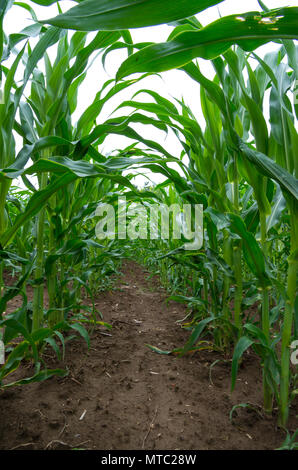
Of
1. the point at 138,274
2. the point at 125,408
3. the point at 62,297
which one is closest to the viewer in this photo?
the point at 125,408

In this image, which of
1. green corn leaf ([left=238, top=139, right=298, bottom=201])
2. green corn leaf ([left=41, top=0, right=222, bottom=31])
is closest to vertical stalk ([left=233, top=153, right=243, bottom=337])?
green corn leaf ([left=238, top=139, right=298, bottom=201])

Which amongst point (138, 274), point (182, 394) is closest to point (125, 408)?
point (182, 394)

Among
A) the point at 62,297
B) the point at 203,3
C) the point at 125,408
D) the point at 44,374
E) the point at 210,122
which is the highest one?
the point at 210,122

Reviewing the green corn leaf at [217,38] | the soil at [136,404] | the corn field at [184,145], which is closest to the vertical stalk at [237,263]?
the corn field at [184,145]

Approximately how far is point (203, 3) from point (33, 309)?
1.00 meters

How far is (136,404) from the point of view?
984mm

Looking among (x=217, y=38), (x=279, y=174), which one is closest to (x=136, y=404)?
(x=279, y=174)

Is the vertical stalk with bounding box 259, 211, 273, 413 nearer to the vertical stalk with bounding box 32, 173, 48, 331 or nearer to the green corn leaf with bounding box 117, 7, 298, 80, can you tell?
the green corn leaf with bounding box 117, 7, 298, 80

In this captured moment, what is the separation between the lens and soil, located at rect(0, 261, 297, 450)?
0.80 m

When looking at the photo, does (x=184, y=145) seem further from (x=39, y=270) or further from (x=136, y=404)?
Answer: (x=136, y=404)

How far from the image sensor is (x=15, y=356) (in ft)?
2.91

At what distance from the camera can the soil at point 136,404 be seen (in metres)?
0.80

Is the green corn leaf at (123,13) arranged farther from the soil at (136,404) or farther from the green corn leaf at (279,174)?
the soil at (136,404)

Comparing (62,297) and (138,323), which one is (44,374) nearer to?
(62,297)
